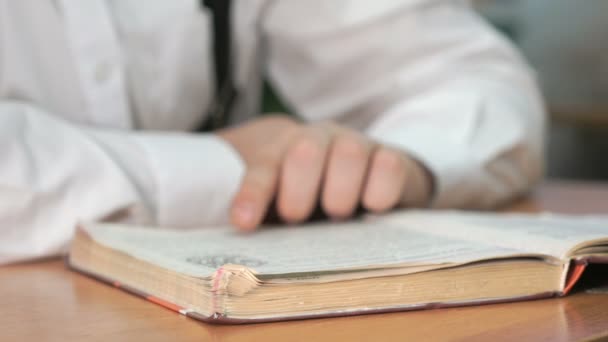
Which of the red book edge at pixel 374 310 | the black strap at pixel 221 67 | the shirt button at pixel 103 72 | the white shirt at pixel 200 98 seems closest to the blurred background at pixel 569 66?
the white shirt at pixel 200 98

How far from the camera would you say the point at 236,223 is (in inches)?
17.8

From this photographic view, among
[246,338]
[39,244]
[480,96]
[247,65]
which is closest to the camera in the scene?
[246,338]

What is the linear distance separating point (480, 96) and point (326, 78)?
0.21 meters

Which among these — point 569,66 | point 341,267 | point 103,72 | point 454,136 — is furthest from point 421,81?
point 569,66

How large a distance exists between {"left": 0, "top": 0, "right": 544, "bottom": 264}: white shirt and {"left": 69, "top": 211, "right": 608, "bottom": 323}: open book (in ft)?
0.27

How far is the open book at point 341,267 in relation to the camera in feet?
0.97

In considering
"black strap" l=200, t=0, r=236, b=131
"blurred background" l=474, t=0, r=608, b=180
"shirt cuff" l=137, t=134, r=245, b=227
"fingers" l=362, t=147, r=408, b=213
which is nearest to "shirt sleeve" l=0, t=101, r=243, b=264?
"shirt cuff" l=137, t=134, r=245, b=227

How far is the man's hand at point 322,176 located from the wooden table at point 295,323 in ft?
0.47

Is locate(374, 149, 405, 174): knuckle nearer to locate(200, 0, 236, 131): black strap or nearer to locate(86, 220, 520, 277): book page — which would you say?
locate(86, 220, 520, 277): book page

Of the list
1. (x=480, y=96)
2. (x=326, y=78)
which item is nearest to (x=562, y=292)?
(x=480, y=96)

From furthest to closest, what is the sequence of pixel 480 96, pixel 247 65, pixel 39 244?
pixel 247 65 < pixel 480 96 < pixel 39 244

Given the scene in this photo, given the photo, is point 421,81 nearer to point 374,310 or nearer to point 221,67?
point 221,67

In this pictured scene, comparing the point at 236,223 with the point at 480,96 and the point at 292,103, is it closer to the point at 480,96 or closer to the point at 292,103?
the point at 480,96

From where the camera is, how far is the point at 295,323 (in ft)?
0.97
